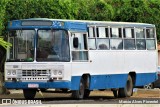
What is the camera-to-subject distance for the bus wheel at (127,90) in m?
30.7

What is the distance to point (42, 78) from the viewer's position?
25.8 meters

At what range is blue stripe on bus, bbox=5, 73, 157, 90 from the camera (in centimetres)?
2584

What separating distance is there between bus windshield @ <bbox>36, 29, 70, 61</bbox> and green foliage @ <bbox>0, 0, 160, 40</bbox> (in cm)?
386

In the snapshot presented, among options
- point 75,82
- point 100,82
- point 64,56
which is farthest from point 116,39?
point 64,56

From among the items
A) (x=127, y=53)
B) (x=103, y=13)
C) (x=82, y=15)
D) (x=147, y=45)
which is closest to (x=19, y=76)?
(x=127, y=53)

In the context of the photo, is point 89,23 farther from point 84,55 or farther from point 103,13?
point 103,13

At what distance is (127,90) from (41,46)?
20.5ft

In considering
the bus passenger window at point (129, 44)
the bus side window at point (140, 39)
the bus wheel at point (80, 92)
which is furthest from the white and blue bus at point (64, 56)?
the bus side window at point (140, 39)

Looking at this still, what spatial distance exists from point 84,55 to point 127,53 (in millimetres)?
3726

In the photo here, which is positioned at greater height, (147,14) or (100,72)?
(147,14)

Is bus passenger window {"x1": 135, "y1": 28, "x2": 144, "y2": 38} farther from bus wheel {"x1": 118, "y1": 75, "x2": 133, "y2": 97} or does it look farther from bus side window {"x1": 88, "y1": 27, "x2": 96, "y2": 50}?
bus side window {"x1": 88, "y1": 27, "x2": 96, "y2": 50}

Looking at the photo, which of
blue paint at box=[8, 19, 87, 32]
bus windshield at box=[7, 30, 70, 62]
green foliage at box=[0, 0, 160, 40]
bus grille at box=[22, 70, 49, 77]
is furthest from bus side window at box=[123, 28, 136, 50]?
bus grille at box=[22, 70, 49, 77]

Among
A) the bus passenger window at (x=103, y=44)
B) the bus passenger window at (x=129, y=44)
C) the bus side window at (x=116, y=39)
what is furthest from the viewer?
the bus passenger window at (x=129, y=44)

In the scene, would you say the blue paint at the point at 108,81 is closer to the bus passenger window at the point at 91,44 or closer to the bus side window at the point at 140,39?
the bus passenger window at the point at 91,44
